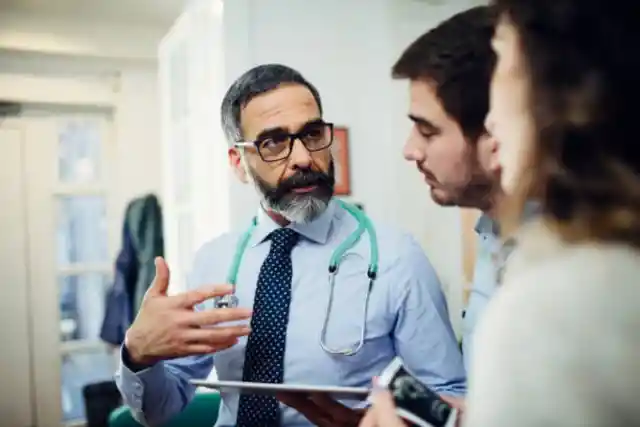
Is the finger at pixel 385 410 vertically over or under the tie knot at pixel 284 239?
under

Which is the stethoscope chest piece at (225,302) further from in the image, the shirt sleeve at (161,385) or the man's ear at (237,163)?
the man's ear at (237,163)

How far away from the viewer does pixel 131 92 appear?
1.52 meters

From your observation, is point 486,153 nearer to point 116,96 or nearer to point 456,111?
point 456,111

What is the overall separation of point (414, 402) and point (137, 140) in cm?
134

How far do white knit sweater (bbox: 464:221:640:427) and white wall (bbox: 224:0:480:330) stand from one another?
0.78 m

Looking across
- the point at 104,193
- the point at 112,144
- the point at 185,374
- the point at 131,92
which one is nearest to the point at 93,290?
the point at 104,193

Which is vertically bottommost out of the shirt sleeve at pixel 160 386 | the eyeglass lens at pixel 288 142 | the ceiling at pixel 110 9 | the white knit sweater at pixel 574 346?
the shirt sleeve at pixel 160 386

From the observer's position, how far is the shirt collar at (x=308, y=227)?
0.85 m

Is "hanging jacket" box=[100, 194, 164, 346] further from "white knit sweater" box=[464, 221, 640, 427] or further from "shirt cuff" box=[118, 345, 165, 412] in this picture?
"white knit sweater" box=[464, 221, 640, 427]

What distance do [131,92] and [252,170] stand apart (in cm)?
83

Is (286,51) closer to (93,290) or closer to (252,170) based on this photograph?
(252,170)

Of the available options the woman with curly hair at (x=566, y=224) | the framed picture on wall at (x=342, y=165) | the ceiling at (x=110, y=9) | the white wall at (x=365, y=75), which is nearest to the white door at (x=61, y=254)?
the ceiling at (x=110, y=9)

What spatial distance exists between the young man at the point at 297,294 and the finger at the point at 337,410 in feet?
0.36

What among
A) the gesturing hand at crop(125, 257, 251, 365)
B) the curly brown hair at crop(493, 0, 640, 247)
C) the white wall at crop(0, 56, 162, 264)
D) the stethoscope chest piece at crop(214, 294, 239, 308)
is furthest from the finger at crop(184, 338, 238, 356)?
the white wall at crop(0, 56, 162, 264)
